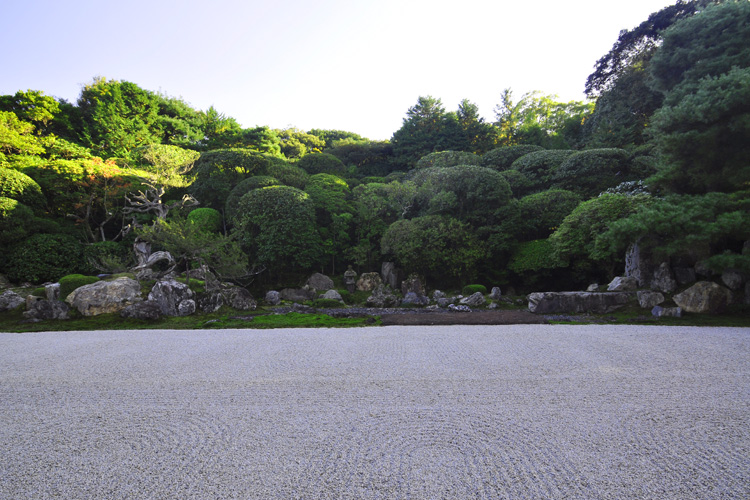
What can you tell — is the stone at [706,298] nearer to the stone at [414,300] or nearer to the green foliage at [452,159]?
the stone at [414,300]

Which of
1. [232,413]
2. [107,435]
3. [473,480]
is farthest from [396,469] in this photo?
[107,435]

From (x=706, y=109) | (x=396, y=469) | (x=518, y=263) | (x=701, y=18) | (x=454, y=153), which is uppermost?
(x=701, y=18)

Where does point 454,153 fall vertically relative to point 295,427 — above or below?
above

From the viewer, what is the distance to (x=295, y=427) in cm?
225

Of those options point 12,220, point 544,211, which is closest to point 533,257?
point 544,211

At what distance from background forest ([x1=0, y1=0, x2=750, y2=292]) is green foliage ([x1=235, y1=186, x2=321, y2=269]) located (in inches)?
1.8

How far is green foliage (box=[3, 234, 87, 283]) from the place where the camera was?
9.16 metres

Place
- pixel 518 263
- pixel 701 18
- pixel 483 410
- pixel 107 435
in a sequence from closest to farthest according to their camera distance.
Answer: pixel 107 435 → pixel 483 410 → pixel 701 18 → pixel 518 263

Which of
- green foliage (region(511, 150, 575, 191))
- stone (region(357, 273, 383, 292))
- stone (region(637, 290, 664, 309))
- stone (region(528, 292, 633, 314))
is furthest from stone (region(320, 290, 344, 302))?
green foliage (region(511, 150, 575, 191))

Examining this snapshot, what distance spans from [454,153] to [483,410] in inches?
509

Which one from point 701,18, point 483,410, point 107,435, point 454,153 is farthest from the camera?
point 454,153

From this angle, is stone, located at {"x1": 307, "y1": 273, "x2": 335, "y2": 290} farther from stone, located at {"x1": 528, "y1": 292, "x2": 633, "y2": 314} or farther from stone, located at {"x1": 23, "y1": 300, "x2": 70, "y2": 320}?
stone, located at {"x1": 528, "y1": 292, "x2": 633, "y2": 314}

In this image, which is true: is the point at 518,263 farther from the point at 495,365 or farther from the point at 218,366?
the point at 218,366

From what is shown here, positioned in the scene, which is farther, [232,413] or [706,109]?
[706,109]
